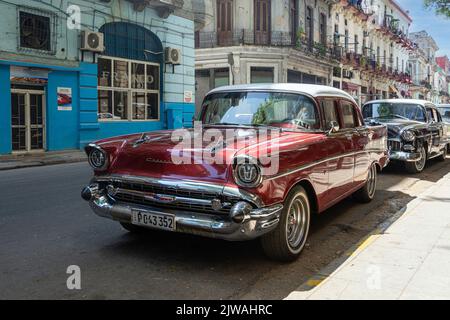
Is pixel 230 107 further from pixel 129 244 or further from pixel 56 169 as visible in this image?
pixel 56 169

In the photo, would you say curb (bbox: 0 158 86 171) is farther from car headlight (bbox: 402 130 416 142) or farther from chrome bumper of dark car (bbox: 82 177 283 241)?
car headlight (bbox: 402 130 416 142)

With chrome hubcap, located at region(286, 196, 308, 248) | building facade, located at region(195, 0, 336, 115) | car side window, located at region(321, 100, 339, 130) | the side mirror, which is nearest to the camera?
chrome hubcap, located at region(286, 196, 308, 248)

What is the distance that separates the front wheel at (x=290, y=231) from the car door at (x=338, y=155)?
2.19 ft

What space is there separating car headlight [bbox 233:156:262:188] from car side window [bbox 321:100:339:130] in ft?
5.82

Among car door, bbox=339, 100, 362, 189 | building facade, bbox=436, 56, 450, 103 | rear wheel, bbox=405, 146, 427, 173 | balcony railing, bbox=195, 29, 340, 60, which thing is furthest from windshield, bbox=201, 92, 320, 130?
building facade, bbox=436, 56, 450, 103

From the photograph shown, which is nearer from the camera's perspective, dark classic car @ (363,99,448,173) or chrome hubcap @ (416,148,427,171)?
dark classic car @ (363,99,448,173)

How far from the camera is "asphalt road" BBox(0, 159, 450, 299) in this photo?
12.2 ft

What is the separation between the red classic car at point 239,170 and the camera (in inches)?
153

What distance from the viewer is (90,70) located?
54.8ft

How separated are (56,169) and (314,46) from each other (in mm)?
21558

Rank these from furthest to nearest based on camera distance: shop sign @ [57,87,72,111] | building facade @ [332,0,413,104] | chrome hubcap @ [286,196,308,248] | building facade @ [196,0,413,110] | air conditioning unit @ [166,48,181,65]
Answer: building facade @ [332,0,413,104], building facade @ [196,0,413,110], air conditioning unit @ [166,48,181,65], shop sign @ [57,87,72,111], chrome hubcap @ [286,196,308,248]

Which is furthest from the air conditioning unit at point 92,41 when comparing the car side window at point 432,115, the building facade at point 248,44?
the car side window at point 432,115

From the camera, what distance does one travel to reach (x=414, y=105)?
11.6 meters
